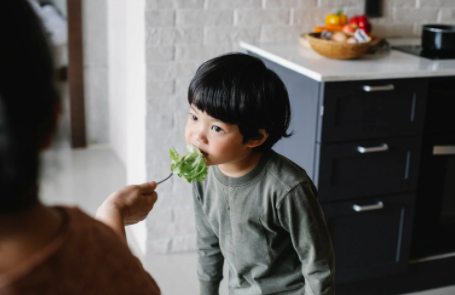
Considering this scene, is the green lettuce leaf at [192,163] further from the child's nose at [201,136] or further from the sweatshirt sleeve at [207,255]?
the sweatshirt sleeve at [207,255]

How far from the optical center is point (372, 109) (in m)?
2.03

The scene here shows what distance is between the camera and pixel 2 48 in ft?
1.79

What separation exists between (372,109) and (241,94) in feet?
3.14

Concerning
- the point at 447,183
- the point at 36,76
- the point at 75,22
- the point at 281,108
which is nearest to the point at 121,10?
the point at 75,22

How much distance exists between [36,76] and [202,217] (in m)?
0.93

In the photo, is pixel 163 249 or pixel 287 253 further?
pixel 163 249

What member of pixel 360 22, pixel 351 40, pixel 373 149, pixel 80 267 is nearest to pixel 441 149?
pixel 373 149

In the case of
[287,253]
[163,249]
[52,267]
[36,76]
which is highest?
[36,76]

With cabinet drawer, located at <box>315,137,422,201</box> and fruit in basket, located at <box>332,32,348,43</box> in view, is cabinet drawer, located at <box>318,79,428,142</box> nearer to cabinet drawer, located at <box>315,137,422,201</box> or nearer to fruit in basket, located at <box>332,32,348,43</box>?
cabinet drawer, located at <box>315,137,422,201</box>

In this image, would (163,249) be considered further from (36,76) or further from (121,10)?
(36,76)

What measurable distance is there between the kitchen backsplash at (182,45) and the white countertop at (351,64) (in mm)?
104

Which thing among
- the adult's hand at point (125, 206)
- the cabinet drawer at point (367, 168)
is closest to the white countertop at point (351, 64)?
the cabinet drawer at point (367, 168)

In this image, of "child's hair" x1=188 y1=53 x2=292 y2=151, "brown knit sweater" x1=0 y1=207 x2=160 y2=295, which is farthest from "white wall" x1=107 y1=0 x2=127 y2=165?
"brown knit sweater" x1=0 y1=207 x2=160 y2=295

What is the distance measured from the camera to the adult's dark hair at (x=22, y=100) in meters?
0.55
